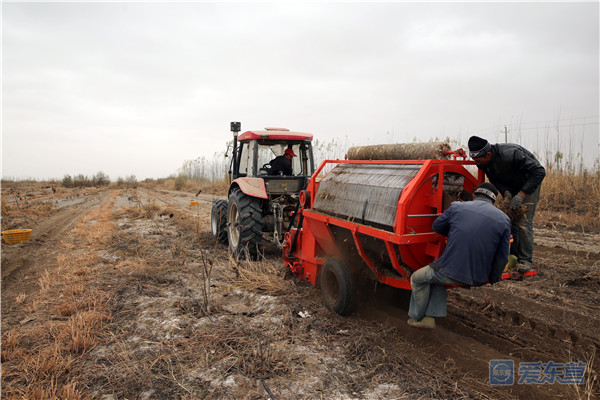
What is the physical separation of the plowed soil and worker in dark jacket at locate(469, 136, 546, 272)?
0.86m

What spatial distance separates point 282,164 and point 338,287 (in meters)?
3.42

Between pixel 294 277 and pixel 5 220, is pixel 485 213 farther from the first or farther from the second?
pixel 5 220

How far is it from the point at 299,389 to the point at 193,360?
1008 millimetres

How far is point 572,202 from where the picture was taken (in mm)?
10508

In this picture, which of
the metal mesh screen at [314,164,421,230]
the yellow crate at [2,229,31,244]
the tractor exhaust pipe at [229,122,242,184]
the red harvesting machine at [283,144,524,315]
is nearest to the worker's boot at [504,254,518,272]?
the red harvesting machine at [283,144,524,315]

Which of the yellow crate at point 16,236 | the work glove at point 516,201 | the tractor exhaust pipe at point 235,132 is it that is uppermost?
the tractor exhaust pipe at point 235,132

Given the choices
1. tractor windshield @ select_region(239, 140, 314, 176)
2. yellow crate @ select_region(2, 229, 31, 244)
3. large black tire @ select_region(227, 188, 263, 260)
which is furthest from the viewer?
yellow crate @ select_region(2, 229, 31, 244)

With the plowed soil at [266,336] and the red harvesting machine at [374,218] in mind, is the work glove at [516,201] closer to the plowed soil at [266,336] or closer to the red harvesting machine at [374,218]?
the red harvesting machine at [374,218]

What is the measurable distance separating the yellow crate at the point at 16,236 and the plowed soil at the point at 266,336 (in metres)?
2.57

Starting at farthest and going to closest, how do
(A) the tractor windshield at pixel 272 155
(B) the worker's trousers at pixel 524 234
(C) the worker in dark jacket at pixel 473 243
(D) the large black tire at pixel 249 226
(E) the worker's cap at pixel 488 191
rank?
(A) the tractor windshield at pixel 272 155
(D) the large black tire at pixel 249 226
(B) the worker's trousers at pixel 524 234
(E) the worker's cap at pixel 488 191
(C) the worker in dark jacket at pixel 473 243

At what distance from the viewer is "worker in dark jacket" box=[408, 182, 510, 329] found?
10.1 feet

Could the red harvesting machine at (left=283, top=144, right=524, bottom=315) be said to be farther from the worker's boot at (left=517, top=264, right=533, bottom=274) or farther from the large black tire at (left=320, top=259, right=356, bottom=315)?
the worker's boot at (left=517, top=264, right=533, bottom=274)

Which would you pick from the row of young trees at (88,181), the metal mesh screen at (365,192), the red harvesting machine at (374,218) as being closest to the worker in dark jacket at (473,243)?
the red harvesting machine at (374,218)

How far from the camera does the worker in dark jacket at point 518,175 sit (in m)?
3.75
